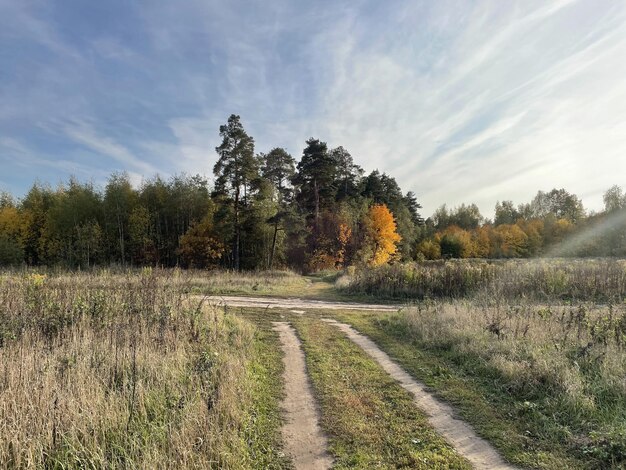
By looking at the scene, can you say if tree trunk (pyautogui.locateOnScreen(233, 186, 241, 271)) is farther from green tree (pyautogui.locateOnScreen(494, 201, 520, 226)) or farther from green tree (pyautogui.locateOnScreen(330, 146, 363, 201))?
green tree (pyautogui.locateOnScreen(494, 201, 520, 226))

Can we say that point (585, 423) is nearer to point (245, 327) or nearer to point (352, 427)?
point (352, 427)

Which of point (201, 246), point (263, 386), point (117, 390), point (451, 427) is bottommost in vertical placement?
point (451, 427)

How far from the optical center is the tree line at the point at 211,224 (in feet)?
121

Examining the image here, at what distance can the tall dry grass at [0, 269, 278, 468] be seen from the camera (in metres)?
3.59

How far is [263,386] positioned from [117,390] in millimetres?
2291

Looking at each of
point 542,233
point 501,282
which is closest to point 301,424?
point 501,282

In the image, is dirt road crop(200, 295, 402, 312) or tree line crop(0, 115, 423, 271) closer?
dirt road crop(200, 295, 402, 312)

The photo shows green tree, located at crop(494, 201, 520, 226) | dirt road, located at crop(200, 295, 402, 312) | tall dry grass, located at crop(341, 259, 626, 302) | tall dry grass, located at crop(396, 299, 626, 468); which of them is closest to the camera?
tall dry grass, located at crop(396, 299, 626, 468)

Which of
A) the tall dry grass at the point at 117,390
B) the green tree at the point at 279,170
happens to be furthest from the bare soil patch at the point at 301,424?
the green tree at the point at 279,170

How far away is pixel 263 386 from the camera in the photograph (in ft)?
19.9

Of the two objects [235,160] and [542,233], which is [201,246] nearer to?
[235,160]

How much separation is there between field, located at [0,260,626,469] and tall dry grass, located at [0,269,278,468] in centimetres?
2

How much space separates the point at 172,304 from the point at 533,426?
7.95 m

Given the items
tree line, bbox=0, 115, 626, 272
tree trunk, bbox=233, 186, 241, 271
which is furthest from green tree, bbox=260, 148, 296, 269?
tree trunk, bbox=233, 186, 241, 271
